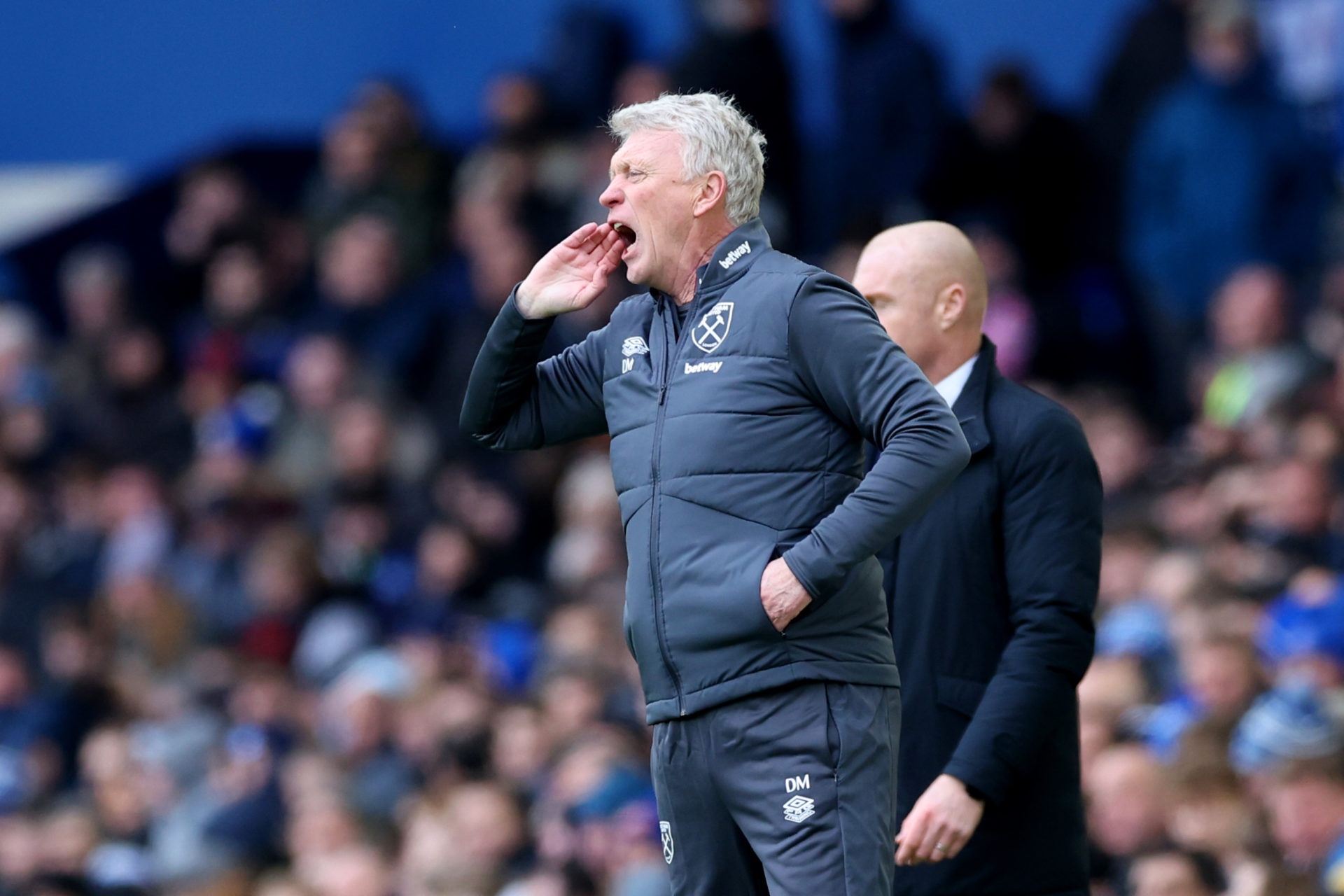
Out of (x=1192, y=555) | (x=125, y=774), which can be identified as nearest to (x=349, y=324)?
(x=125, y=774)

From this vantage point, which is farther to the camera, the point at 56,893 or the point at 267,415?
the point at 267,415

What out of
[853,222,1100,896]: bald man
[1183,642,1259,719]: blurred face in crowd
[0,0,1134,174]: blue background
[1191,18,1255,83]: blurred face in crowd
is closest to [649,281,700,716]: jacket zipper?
[853,222,1100,896]: bald man

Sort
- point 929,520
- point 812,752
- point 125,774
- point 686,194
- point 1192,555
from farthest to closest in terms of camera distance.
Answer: point 125,774 → point 1192,555 → point 929,520 → point 686,194 → point 812,752

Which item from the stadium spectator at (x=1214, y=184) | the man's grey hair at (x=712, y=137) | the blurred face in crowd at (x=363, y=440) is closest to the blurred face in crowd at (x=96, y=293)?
the blurred face in crowd at (x=363, y=440)

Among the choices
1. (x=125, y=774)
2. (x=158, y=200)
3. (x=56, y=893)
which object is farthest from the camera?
(x=158, y=200)

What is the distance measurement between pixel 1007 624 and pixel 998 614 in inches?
1.0

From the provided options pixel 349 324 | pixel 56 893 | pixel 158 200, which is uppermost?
pixel 158 200

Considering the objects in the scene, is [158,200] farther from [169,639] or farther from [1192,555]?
[1192,555]

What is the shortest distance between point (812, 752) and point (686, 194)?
0.89 m

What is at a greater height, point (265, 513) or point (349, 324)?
point (349, 324)

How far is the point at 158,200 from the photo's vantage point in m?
11.8

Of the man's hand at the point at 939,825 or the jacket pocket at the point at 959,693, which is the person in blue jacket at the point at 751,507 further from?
the jacket pocket at the point at 959,693

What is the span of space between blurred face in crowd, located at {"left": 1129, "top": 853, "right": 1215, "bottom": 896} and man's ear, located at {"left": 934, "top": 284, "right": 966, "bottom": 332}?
5.90 feet

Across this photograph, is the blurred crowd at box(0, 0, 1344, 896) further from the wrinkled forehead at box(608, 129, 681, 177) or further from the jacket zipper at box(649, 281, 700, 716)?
the wrinkled forehead at box(608, 129, 681, 177)
